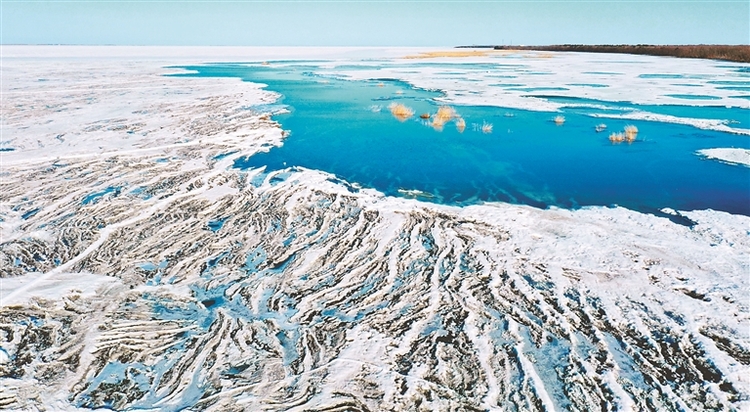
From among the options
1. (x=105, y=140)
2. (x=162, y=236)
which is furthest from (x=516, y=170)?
(x=105, y=140)

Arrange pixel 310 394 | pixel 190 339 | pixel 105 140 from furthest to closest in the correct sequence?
pixel 105 140 < pixel 190 339 < pixel 310 394

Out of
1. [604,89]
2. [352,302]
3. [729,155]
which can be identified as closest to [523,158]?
[729,155]

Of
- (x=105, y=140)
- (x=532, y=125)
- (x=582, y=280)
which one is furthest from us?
(x=532, y=125)

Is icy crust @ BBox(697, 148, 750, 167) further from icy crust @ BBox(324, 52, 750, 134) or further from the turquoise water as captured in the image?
icy crust @ BBox(324, 52, 750, 134)

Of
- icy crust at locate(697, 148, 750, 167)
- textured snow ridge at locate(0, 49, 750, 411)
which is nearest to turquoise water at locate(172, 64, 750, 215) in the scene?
icy crust at locate(697, 148, 750, 167)

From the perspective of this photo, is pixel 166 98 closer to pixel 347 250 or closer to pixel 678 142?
pixel 347 250

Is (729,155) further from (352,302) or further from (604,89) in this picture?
(604,89)
